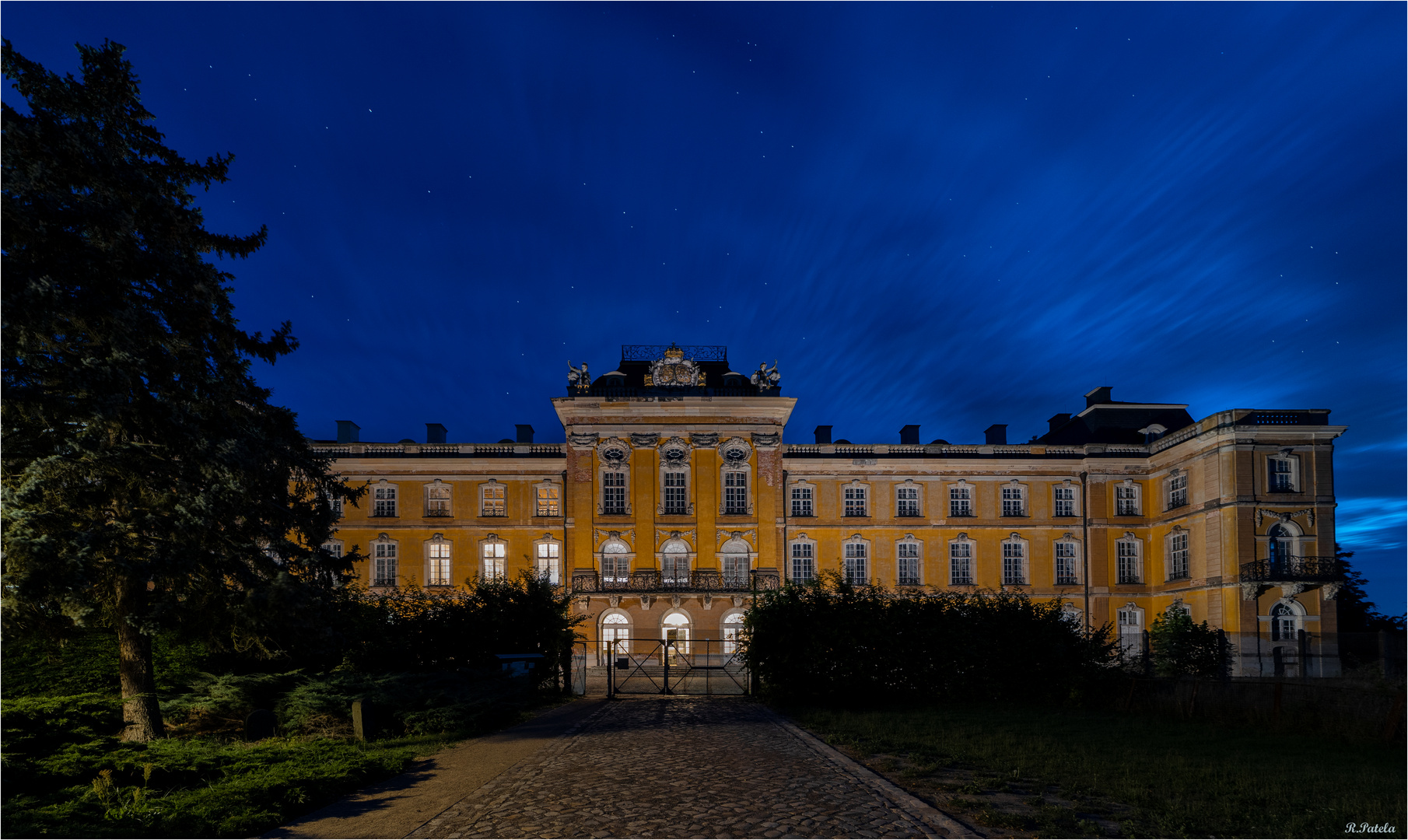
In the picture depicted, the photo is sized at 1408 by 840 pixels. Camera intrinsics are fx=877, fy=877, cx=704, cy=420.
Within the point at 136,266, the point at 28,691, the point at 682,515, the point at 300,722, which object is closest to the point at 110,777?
the point at 300,722

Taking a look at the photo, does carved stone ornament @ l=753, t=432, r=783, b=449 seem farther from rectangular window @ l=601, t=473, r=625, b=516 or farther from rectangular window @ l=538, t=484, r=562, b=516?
rectangular window @ l=538, t=484, r=562, b=516

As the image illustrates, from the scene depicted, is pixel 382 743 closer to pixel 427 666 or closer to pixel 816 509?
pixel 427 666

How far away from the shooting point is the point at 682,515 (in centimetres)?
4334

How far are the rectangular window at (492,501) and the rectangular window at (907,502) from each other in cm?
2045

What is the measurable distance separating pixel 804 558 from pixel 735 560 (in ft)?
14.8

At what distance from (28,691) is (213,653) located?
2.64 meters

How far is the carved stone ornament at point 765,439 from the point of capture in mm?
43688

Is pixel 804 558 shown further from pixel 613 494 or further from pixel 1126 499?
pixel 1126 499

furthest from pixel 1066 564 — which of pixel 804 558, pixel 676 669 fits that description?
pixel 676 669

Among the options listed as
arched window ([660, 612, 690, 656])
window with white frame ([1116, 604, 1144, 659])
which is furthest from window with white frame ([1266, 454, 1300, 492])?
arched window ([660, 612, 690, 656])

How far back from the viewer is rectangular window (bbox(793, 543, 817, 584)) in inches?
1796

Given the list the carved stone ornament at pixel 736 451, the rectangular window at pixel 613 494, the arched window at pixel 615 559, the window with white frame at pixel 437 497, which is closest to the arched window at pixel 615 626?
the arched window at pixel 615 559

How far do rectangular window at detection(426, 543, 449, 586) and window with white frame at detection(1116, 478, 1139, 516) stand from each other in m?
35.0

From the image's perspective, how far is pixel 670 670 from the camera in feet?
109
